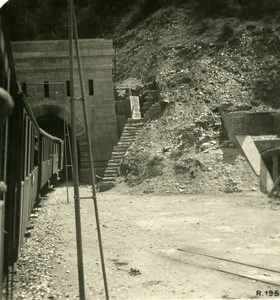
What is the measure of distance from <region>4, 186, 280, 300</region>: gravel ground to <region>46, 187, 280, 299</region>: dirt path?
0.5 inches

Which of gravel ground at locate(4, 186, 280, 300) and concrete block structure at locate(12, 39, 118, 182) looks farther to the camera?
concrete block structure at locate(12, 39, 118, 182)

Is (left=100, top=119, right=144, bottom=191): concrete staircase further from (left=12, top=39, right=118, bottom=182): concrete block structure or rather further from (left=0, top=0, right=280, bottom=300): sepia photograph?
(left=12, top=39, right=118, bottom=182): concrete block structure

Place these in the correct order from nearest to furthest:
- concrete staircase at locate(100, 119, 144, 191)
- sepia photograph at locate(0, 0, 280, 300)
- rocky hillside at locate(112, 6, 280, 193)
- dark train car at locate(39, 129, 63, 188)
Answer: sepia photograph at locate(0, 0, 280, 300), dark train car at locate(39, 129, 63, 188), rocky hillside at locate(112, 6, 280, 193), concrete staircase at locate(100, 119, 144, 191)

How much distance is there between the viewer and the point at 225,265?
6477mm

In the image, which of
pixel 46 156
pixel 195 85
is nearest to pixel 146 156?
pixel 46 156

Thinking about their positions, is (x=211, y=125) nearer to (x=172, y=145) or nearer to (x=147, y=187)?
(x=172, y=145)

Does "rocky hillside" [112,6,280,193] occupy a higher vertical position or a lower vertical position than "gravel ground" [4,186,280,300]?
higher

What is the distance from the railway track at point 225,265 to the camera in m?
5.73

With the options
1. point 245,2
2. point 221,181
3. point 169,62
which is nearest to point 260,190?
point 221,181

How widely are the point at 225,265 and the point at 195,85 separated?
19791 mm

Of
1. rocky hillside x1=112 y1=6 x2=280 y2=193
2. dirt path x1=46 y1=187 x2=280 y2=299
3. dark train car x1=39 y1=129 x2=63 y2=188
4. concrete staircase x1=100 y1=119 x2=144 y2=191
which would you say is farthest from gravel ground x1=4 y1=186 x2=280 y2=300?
concrete staircase x1=100 y1=119 x2=144 y2=191

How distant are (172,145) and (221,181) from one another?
400cm

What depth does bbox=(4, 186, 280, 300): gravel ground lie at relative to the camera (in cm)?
545

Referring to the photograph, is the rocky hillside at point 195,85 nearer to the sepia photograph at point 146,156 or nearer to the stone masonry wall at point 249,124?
the sepia photograph at point 146,156
